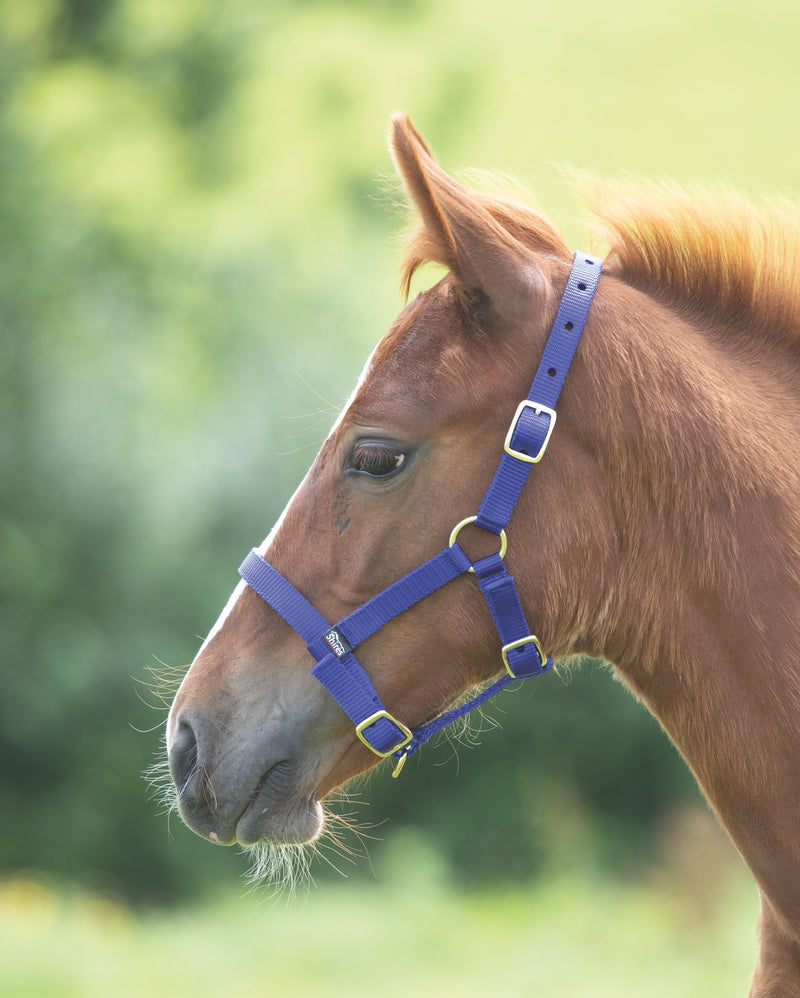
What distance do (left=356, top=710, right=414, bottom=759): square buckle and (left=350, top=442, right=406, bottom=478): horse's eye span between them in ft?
1.79

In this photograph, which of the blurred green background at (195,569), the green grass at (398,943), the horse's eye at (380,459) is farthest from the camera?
the blurred green background at (195,569)

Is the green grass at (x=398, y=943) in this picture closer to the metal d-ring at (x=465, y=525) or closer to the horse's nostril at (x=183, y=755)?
the horse's nostril at (x=183, y=755)

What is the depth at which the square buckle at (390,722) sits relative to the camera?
2.24 meters

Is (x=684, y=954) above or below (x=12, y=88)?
below

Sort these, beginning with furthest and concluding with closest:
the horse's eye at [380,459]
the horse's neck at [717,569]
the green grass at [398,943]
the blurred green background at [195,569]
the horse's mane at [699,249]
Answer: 1. the blurred green background at [195,569]
2. the green grass at [398,943]
3. the horse's mane at [699,249]
4. the horse's eye at [380,459]
5. the horse's neck at [717,569]

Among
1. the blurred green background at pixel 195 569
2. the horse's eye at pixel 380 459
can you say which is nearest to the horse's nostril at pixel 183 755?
the horse's eye at pixel 380 459

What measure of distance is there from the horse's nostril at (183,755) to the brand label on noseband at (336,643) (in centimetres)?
39

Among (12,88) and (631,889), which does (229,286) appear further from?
(631,889)

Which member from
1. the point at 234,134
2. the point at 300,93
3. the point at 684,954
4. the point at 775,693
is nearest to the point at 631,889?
the point at 684,954

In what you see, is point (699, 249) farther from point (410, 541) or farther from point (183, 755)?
point (183, 755)

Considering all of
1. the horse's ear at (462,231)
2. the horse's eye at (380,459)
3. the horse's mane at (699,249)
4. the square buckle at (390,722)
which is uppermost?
the horse's ear at (462,231)

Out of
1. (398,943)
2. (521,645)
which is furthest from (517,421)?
(398,943)

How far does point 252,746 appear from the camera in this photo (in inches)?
88.9

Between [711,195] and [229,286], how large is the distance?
8817 mm
